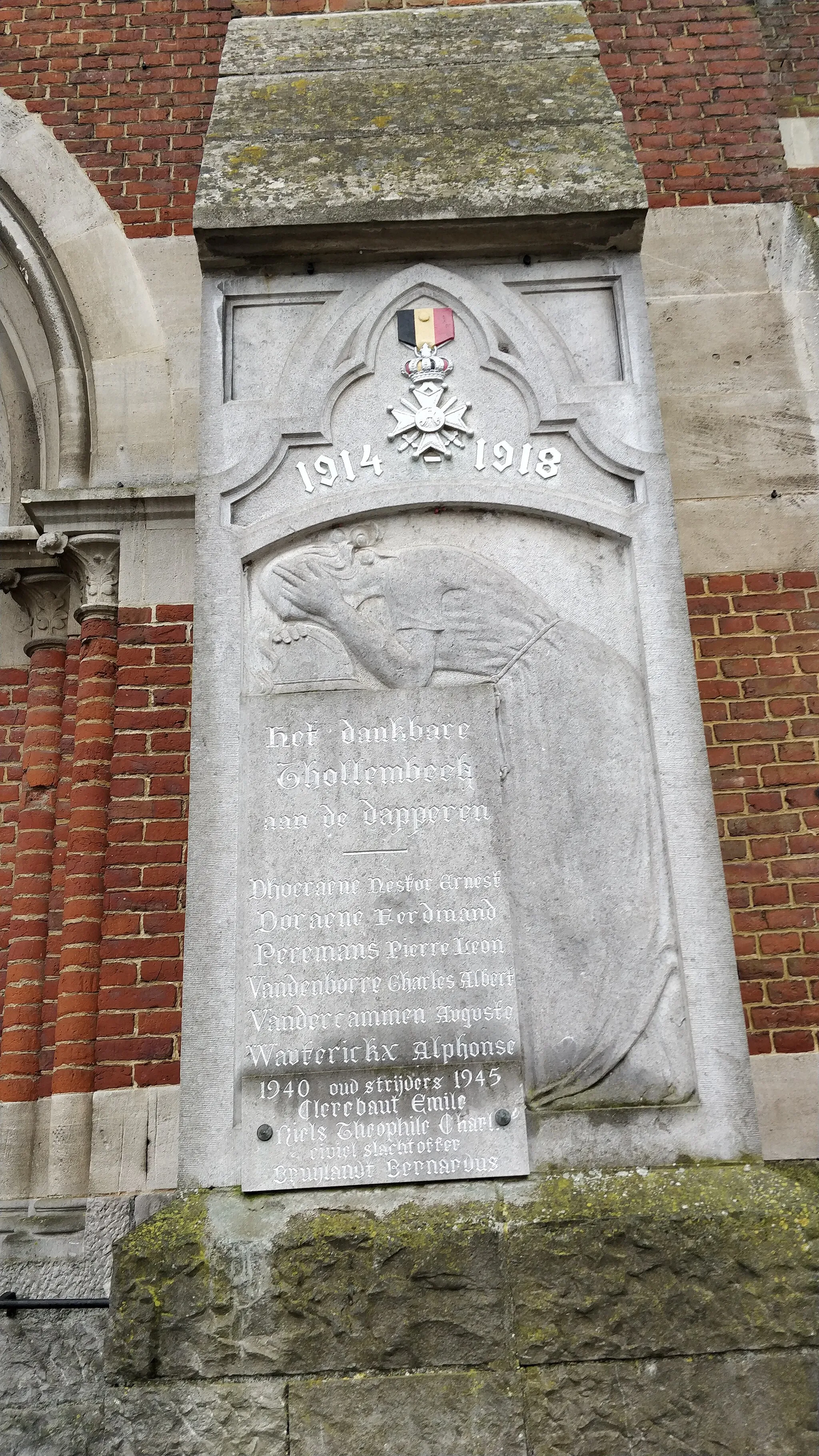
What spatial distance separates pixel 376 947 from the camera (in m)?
2.70

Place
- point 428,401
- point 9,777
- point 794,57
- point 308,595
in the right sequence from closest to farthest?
point 308,595 < point 428,401 < point 9,777 < point 794,57

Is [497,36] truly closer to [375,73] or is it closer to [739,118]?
[375,73]

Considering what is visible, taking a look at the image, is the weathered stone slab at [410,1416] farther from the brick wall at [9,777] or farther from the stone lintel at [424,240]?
the stone lintel at [424,240]

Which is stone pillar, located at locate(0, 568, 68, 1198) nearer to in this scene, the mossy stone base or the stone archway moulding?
the stone archway moulding

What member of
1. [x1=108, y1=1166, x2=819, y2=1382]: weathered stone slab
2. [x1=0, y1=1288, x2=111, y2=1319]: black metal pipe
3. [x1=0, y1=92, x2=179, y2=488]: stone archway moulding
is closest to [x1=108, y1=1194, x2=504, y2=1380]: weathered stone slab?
[x1=108, y1=1166, x2=819, y2=1382]: weathered stone slab

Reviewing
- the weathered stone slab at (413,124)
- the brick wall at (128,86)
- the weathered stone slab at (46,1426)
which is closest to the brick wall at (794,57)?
the weathered stone slab at (413,124)

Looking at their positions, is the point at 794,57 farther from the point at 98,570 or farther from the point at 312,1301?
the point at 312,1301

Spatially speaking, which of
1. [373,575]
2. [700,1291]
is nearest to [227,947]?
[373,575]

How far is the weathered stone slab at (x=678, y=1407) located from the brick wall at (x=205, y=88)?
14.2 feet

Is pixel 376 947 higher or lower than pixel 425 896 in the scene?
lower

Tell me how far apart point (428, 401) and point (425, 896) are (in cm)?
137

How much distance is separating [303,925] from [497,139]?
2375mm

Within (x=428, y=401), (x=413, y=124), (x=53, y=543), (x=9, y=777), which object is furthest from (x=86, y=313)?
(x=428, y=401)

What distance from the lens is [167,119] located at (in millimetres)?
5023
